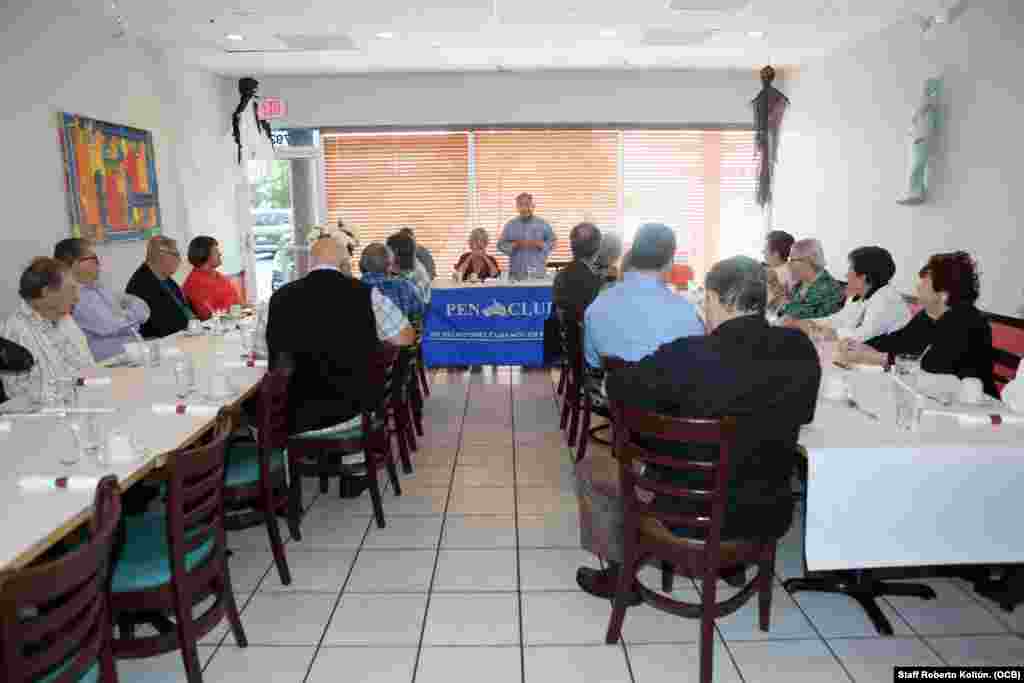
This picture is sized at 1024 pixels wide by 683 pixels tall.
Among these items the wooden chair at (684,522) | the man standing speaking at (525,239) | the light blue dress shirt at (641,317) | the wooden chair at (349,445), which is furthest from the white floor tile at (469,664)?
the man standing speaking at (525,239)

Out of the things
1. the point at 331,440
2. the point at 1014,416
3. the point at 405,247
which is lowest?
the point at 331,440

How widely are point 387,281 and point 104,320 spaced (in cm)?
165

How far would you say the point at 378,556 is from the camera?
3.17 m

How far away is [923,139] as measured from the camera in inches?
219

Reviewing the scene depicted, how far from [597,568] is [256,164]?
25.7 ft

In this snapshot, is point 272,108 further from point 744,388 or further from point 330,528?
point 744,388

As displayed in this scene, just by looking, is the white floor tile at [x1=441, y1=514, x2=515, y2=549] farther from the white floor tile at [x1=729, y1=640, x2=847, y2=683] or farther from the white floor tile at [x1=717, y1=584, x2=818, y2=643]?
the white floor tile at [x1=729, y1=640, x2=847, y2=683]

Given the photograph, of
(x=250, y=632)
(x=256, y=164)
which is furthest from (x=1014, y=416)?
(x=256, y=164)

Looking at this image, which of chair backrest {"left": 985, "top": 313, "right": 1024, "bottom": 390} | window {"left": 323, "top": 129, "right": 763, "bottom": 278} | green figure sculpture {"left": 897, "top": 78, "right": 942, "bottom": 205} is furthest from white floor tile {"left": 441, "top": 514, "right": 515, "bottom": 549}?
window {"left": 323, "top": 129, "right": 763, "bottom": 278}

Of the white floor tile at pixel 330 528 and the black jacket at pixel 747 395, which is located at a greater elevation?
the black jacket at pixel 747 395

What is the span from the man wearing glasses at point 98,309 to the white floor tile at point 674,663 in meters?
3.13

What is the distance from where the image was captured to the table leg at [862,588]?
2.64 meters

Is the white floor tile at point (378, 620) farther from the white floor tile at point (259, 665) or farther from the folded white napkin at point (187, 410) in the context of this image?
the folded white napkin at point (187, 410)

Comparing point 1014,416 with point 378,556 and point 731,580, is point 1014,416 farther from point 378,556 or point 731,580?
point 378,556
